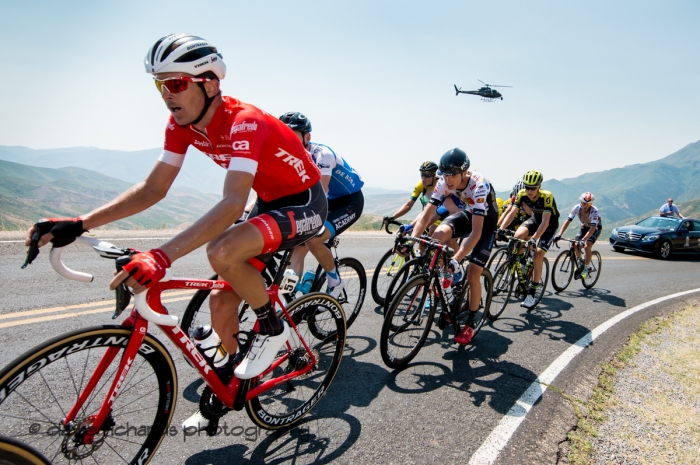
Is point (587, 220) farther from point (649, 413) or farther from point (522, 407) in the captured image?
point (522, 407)

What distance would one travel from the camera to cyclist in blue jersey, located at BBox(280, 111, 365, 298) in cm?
464

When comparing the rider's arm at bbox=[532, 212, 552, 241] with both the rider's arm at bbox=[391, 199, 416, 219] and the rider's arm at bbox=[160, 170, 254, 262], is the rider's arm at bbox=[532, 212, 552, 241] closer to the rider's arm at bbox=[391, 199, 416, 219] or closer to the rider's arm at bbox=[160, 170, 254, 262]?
the rider's arm at bbox=[391, 199, 416, 219]

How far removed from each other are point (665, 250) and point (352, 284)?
1672cm

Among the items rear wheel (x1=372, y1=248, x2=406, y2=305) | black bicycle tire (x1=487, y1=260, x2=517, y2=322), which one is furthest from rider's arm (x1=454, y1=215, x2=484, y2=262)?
black bicycle tire (x1=487, y1=260, x2=517, y2=322)

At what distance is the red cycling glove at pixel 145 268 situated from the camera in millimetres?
1826

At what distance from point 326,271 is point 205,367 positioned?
8.04 feet

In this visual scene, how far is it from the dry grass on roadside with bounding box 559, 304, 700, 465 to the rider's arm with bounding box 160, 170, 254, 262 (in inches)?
109

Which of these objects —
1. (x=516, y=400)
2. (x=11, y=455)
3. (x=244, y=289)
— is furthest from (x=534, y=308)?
(x=11, y=455)

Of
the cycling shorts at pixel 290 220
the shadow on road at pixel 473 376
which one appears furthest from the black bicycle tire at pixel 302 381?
the shadow on road at pixel 473 376

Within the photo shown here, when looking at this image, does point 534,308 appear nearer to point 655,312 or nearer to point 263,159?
point 655,312

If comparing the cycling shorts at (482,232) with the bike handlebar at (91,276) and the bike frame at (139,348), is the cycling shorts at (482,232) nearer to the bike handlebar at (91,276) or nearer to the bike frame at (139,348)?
the bike frame at (139,348)

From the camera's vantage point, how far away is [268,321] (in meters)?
2.59

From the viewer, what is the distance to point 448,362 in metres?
4.50

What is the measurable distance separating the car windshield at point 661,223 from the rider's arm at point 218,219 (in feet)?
66.9
